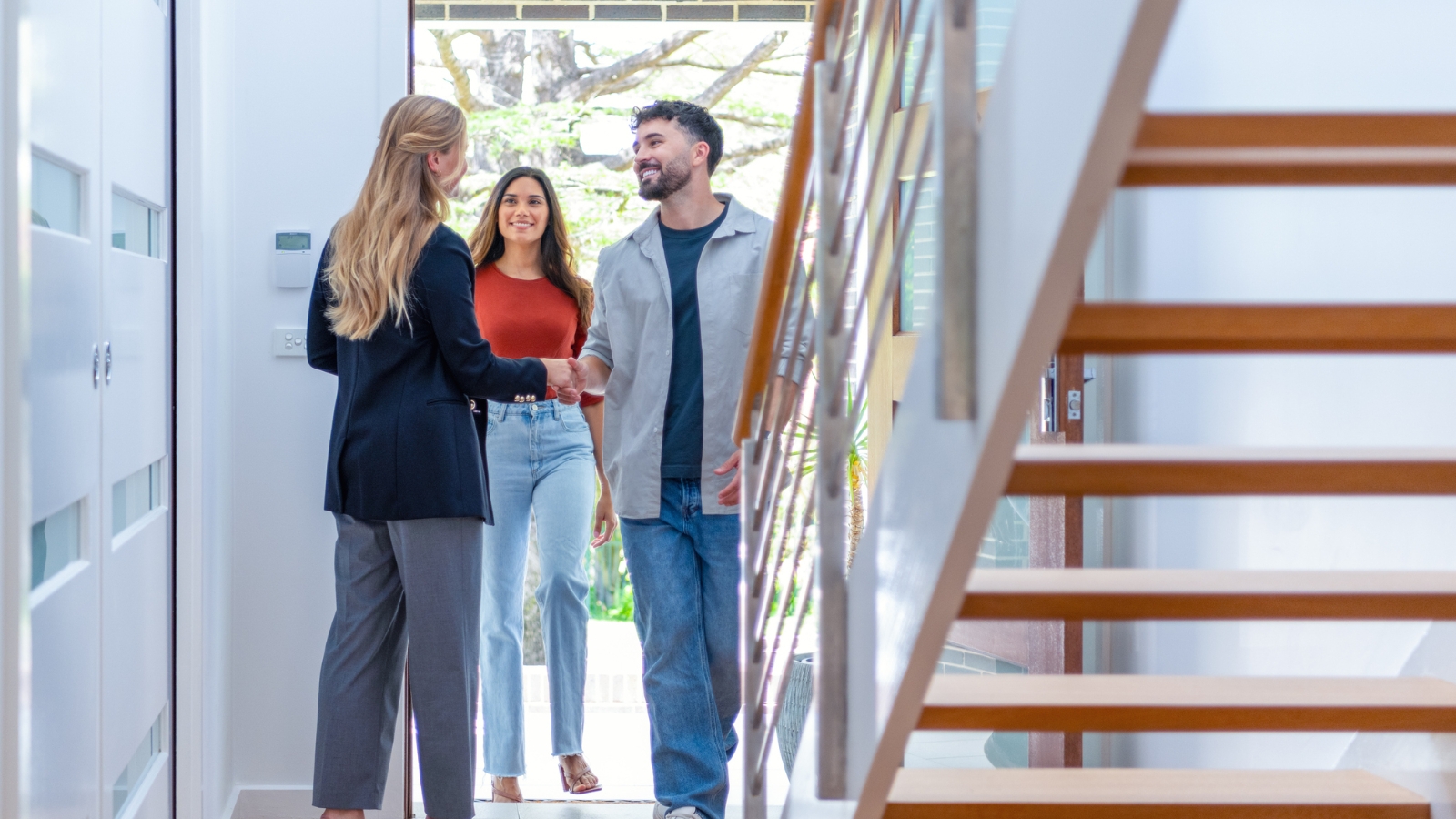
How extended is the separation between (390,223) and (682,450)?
2.50ft

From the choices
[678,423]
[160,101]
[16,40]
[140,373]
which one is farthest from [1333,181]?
[160,101]

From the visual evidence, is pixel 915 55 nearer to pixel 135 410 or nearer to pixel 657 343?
pixel 657 343

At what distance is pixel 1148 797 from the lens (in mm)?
1611

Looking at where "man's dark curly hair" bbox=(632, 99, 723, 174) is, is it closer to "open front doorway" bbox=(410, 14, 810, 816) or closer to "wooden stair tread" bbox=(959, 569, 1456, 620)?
"wooden stair tread" bbox=(959, 569, 1456, 620)

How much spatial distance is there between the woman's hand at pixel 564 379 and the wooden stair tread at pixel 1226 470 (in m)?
1.66

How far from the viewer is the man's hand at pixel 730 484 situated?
2654mm

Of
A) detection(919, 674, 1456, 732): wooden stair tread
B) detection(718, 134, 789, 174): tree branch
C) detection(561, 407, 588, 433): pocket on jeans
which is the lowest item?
detection(919, 674, 1456, 732): wooden stair tread

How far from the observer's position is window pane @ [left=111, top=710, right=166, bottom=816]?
2250 millimetres

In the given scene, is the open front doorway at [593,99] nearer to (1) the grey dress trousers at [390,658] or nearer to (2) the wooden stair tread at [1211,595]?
(1) the grey dress trousers at [390,658]

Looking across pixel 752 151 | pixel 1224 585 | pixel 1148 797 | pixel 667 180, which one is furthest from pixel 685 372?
pixel 752 151

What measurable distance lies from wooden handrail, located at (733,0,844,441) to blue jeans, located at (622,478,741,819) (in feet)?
2.88

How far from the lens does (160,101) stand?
102 inches

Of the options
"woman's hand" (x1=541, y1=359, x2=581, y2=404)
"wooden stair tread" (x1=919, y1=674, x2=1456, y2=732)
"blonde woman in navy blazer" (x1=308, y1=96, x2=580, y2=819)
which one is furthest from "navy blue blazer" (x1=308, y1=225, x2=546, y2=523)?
"wooden stair tread" (x1=919, y1=674, x2=1456, y2=732)

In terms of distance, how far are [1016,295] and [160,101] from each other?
2.15m
